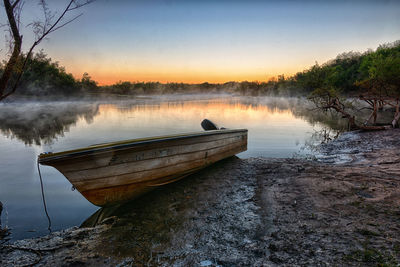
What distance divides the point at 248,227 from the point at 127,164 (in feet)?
8.43

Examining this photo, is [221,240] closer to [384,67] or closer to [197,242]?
[197,242]

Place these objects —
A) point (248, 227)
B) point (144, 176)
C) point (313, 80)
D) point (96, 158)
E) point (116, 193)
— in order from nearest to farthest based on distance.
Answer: point (248, 227)
point (96, 158)
point (116, 193)
point (144, 176)
point (313, 80)

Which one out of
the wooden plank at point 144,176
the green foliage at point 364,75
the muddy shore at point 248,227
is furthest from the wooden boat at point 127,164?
the green foliage at point 364,75

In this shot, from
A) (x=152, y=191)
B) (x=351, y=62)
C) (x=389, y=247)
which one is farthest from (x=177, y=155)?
(x=351, y=62)

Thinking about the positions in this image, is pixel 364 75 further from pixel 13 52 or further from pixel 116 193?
pixel 13 52

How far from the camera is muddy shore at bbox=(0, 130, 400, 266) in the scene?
9.22 ft

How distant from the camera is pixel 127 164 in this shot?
443 cm

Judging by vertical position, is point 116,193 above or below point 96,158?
below

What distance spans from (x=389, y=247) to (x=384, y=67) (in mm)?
23632

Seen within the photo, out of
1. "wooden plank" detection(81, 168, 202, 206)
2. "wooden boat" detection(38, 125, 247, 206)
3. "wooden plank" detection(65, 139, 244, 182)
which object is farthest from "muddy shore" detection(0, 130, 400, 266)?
"wooden plank" detection(65, 139, 244, 182)

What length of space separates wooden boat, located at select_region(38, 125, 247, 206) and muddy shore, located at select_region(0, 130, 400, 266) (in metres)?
0.38

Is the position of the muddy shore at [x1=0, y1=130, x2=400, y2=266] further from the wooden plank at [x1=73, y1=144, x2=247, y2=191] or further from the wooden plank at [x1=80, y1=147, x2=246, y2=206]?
the wooden plank at [x1=73, y1=144, x2=247, y2=191]

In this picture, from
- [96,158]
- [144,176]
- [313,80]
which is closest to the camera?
[96,158]

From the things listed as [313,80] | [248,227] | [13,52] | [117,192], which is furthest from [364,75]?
[13,52]
